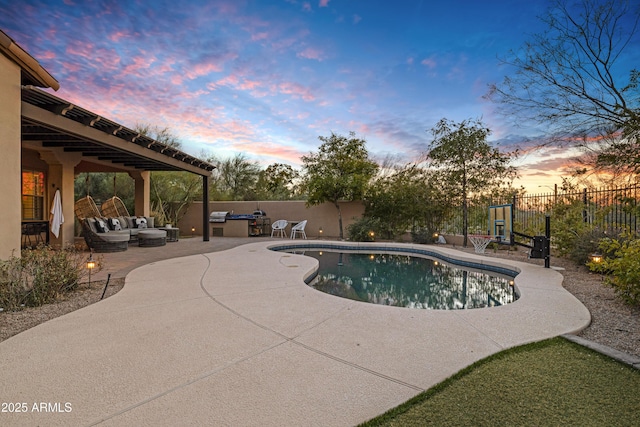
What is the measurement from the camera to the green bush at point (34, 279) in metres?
4.00

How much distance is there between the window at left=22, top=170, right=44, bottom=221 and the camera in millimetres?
9930

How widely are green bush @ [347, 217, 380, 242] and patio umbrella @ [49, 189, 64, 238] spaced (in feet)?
30.1

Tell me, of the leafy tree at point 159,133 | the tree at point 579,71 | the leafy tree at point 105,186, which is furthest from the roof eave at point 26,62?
the leafy tree at point 159,133

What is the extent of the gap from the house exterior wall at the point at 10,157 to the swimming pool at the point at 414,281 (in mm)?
4551

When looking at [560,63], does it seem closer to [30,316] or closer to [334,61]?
[334,61]

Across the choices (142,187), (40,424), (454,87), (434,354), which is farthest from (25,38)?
(454,87)

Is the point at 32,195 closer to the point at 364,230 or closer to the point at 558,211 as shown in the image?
the point at 364,230

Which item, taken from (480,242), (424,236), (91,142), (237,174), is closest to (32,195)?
(91,142)

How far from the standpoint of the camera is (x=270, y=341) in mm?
2895

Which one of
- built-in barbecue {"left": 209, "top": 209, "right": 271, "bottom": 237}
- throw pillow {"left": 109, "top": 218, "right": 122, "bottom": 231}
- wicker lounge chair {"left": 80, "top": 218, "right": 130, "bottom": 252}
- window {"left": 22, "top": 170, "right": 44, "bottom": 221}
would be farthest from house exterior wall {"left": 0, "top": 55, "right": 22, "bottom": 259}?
built-in barbecue {"left": 209, "top": 209, "right": 271, "bottom": 237}

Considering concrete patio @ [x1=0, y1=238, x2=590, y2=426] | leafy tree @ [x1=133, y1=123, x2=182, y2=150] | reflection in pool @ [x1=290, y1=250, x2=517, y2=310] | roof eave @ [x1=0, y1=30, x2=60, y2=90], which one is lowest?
reflection in pool @ [x1=290, y1=250, x2=517, y2=310]

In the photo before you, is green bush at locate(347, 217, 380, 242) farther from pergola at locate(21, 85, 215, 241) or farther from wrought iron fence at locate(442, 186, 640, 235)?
pergola at locate(21, 85, 215, 241)

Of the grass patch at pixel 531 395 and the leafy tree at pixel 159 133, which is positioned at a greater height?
the leafy tree at pixel 159 133

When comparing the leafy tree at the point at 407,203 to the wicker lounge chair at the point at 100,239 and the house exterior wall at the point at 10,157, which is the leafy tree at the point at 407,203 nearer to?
the wicker lounge chair at the point at 100,239
